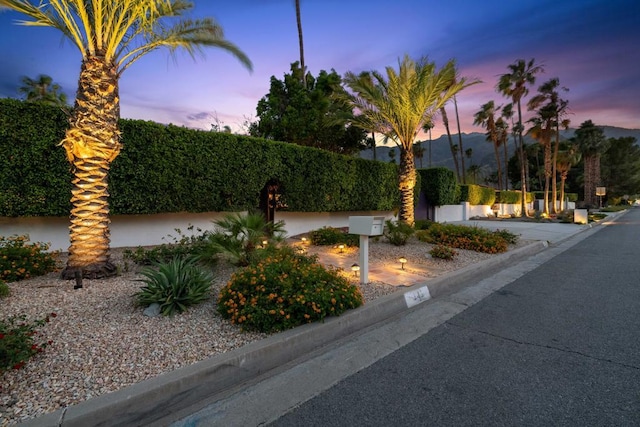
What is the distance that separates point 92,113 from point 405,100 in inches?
380

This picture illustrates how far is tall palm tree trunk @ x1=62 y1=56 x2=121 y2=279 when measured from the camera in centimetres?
502

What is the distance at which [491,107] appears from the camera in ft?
110

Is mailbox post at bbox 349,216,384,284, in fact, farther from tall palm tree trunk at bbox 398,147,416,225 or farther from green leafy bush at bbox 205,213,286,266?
tall palm tree trunk at bbox 398,147,416,225

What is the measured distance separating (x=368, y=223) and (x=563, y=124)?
33083 mm

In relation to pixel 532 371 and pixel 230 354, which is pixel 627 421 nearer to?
pixel 532 371

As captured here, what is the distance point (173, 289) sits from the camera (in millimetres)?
3930

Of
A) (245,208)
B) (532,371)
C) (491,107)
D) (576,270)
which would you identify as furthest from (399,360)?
(491,107)

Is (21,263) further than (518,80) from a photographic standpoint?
No

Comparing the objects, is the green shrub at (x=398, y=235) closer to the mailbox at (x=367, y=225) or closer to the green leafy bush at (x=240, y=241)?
the green leafy bush at (x=240, y=241)

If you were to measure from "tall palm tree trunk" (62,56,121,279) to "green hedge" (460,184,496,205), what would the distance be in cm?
2665

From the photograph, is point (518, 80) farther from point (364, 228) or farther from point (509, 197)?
point (364, 228)

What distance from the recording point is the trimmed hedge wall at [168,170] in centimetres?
670

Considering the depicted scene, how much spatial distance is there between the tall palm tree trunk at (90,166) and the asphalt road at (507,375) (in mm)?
4670

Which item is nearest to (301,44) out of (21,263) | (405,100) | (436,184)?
(405,100)
